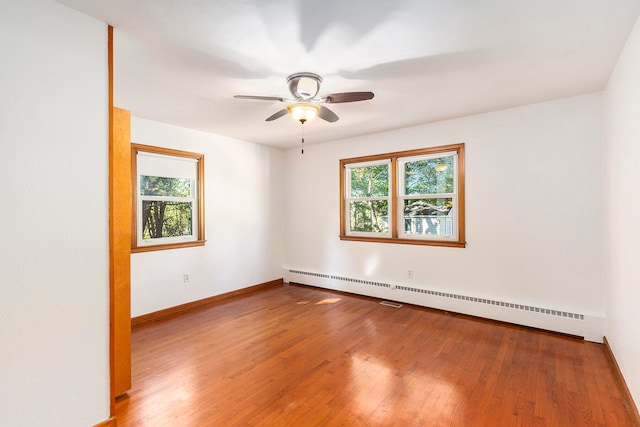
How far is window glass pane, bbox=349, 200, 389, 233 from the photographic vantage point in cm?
471

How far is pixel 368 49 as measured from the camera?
7.21 ft

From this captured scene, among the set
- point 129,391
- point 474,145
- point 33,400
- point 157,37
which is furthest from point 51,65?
point 474,145

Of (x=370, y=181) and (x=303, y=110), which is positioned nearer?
(x=303, y=110)

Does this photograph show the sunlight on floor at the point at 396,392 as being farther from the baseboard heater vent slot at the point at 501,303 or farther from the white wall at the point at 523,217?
the white wall at the point at 523,217

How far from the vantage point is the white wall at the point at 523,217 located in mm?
3137

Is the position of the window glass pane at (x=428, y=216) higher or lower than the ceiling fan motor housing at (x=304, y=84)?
lower

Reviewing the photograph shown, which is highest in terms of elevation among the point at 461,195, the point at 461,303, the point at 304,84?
the point at 304,84

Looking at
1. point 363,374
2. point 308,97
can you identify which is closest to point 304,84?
point 308,97

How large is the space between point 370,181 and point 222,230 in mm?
2499

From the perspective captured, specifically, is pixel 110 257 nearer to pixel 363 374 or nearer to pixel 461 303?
pixel 363 374

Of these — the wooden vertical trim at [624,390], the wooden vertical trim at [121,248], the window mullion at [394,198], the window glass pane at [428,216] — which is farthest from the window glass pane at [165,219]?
the wooden vertical trim at [624,390]

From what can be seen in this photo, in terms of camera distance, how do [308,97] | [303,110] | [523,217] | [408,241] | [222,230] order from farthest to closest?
[222,230] < [408,241] < [523,217] < [303,110] < [308,97]

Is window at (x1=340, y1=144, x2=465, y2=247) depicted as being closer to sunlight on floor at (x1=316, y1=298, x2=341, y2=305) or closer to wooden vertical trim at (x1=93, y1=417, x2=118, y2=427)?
sunlight on floor at (x1=316, y1=298, x2=341, y2=305)

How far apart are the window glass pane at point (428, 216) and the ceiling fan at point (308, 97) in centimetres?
217
